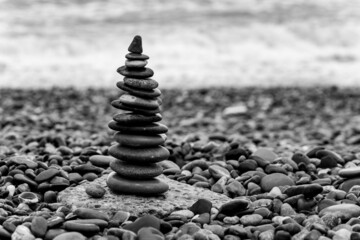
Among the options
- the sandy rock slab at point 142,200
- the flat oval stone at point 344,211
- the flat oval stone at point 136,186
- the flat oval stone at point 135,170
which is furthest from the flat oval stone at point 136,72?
the flat oval stone at point 344,211

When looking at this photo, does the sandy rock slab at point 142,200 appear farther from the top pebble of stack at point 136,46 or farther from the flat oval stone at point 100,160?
the top pebble of stack at point 136,46

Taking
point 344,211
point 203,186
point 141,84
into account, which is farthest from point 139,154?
point 344,211

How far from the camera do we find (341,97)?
1191 cm

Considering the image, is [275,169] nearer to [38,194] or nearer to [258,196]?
[258,196]

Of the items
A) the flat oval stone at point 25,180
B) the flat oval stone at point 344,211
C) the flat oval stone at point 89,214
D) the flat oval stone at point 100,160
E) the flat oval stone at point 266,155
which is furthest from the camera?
the flat oval stone at point 266,155

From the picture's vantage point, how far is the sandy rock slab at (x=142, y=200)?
4.01m

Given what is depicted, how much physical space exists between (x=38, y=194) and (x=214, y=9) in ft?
64.7

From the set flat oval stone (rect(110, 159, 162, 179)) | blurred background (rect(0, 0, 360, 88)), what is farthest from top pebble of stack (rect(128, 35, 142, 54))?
blurred background (rect(0, 0, 360, 88))

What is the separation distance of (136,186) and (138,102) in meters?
0.59

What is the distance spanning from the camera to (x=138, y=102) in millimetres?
4152

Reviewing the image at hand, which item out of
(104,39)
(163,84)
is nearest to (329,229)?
Result: (163,84)

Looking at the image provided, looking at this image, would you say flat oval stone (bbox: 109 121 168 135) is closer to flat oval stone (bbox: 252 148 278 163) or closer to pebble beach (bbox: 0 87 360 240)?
pebble beach (bbox: 0 87 360 240)

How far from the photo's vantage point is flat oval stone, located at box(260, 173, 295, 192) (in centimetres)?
462

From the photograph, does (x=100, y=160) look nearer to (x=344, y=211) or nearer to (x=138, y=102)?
(x=138, y=102)
